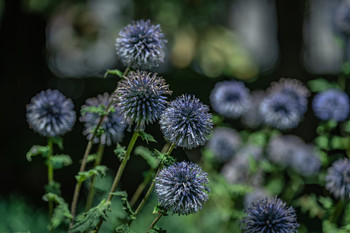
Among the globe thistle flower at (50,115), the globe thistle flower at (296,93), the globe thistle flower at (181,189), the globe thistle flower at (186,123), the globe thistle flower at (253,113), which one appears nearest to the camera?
the globe thistle flower at (181,189)

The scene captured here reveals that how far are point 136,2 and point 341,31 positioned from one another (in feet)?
19.0

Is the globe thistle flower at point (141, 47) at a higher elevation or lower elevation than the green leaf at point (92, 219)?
higher

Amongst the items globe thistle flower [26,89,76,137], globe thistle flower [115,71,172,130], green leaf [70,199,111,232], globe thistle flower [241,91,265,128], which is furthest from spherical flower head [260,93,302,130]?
green leaf [70,199,111,232]

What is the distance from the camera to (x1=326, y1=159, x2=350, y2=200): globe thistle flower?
2867mm

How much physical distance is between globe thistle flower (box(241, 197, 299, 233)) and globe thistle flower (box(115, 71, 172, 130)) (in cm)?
64

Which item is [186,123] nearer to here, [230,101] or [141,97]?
[141,97]

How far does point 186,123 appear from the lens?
6.34 feet

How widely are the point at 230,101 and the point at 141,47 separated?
1.55 metres

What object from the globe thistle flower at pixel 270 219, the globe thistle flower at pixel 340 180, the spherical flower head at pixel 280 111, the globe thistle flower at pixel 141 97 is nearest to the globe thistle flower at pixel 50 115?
the globe thistle flower at pixel 141 97

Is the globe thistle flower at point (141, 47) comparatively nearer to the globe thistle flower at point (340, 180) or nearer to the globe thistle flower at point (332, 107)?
the globe thistle flower at point (340, 180)

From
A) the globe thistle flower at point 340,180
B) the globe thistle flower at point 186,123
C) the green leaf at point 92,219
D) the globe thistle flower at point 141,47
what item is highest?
the globe thistle flower at point 141,47

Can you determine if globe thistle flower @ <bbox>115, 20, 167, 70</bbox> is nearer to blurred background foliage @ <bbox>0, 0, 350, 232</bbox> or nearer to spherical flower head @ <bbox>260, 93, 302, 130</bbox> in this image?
spherical flower head @ <bbox>260, 93, 302, 130</bbox>

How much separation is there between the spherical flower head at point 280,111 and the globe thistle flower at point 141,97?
5.95 feet

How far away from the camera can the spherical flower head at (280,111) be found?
143 inches
